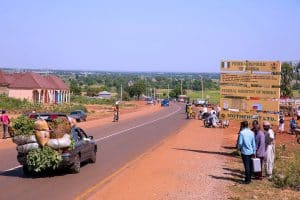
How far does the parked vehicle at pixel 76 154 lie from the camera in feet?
52.1

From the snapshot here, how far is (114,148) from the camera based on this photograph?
25781 mm

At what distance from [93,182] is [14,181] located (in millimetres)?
2003

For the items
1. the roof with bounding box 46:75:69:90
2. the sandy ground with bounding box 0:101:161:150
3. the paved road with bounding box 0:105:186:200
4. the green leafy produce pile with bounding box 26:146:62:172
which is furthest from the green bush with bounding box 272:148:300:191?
the roof with bounding box 46:75:69:90

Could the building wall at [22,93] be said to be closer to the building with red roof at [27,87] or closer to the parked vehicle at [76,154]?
the building with red roof at [27,87]

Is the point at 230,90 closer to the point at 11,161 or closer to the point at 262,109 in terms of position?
the point at 262,109

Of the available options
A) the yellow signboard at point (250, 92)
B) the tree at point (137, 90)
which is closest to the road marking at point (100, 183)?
the yellow signboard at point (250, 92)

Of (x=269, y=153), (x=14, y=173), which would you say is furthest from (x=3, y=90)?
(x=269, y=153)

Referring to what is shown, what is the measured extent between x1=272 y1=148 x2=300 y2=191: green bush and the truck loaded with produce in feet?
18.2

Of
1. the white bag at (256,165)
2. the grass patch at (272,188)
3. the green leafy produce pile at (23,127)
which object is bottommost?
the grass patch at (272,188)

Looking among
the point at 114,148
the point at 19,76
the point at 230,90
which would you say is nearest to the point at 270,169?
the point at 230,90

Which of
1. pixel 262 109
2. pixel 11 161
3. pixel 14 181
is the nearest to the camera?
pixel 14 181

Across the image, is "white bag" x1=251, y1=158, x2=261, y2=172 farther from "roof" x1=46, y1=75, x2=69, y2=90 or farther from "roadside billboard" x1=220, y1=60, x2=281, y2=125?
"roof" x1=46, y1=75, x2=69, y2=90

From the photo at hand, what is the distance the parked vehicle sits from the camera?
15867 millimetres

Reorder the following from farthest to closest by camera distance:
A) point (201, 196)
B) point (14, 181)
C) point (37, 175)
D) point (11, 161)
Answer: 1. point (11, 161)
2. point (37, 175)
3. point (14, 181)
4. point (201, 196)
